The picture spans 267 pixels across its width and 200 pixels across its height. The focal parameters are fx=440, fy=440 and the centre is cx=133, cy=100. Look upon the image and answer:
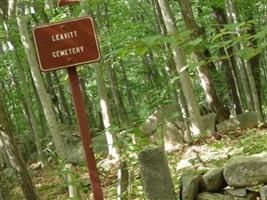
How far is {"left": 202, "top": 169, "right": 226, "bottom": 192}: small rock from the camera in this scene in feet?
16.0

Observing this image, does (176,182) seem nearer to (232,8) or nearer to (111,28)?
(232,8)

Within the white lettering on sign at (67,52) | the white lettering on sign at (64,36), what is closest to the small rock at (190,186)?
the white lettering on sign at (67,52)

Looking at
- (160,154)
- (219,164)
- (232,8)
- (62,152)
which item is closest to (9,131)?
(62,152)

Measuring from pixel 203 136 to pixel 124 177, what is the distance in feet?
18.2

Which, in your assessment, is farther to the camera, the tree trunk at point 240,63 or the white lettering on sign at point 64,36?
the tree trunk at point 240,63

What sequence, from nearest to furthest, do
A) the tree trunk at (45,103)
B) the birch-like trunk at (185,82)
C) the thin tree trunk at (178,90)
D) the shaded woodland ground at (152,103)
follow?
the shaded woodland ground at (152,103) < the tree trunk at (45,103) < the birch-like trunk at (185,82) < the thin tree trunk at (178,90)

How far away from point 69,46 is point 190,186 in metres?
2.11

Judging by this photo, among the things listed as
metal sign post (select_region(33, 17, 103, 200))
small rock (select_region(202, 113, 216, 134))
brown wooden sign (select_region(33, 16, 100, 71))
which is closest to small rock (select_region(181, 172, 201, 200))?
metal sign post (select_region(33, 17, 103, 200))

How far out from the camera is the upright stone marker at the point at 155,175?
13.9 ft

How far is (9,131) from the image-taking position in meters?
7.82

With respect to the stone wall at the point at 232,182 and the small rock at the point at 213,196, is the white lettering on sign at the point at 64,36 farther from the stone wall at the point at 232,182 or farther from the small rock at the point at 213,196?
the small rock at the point at 213,196

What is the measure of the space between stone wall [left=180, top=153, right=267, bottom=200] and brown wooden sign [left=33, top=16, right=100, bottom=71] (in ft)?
6.39

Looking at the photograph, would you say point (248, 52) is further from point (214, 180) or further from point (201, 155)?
point (201, 155)

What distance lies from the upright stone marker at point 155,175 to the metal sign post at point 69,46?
0.59 meters
